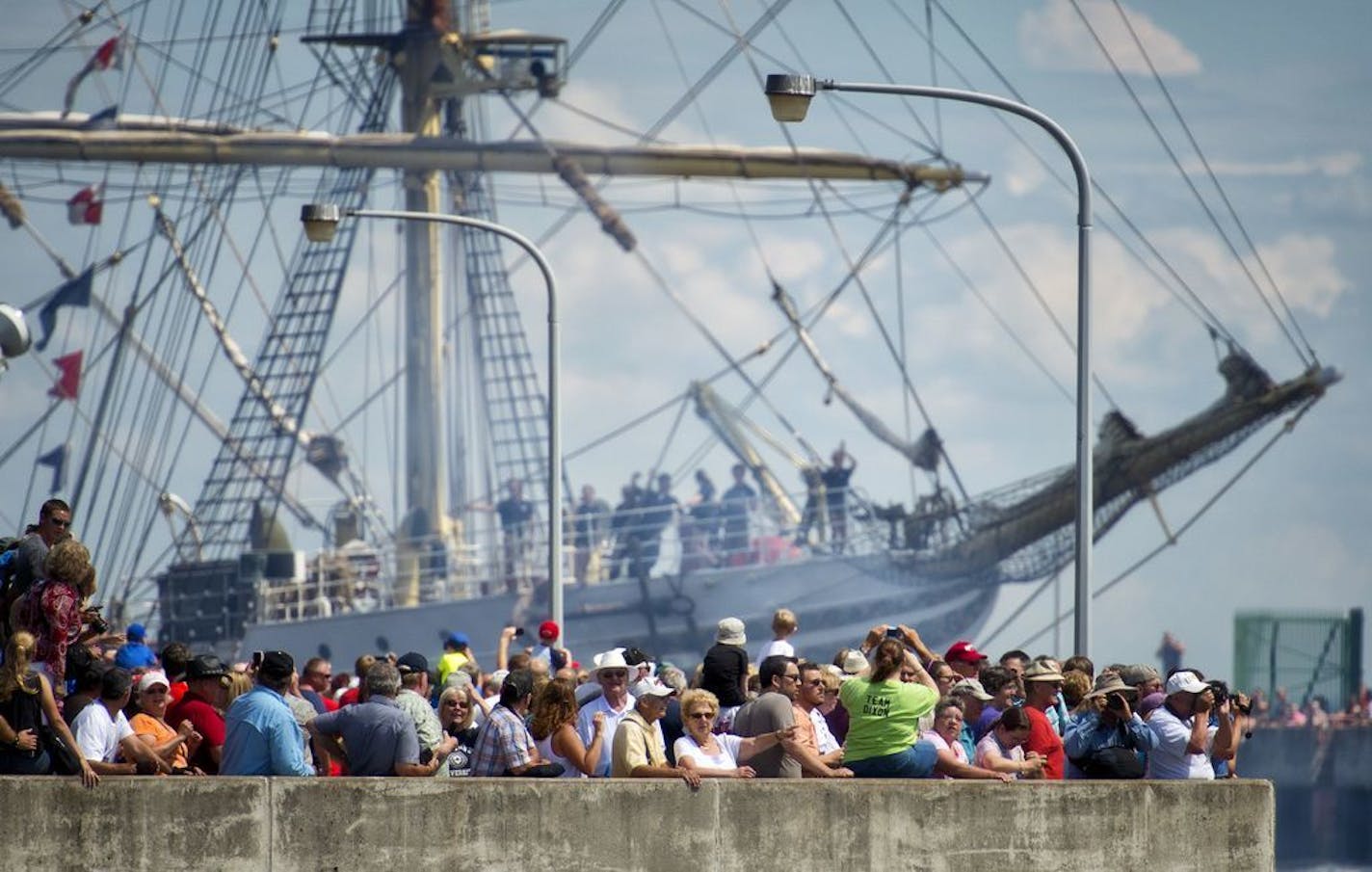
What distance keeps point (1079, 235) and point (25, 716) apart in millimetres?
9340

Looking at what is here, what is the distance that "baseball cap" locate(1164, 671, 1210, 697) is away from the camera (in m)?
13.4

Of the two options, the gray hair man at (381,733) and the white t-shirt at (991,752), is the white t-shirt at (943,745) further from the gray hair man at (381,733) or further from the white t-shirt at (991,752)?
the gray hair man at (381,733)

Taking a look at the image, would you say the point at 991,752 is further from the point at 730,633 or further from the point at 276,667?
the point at 276,667

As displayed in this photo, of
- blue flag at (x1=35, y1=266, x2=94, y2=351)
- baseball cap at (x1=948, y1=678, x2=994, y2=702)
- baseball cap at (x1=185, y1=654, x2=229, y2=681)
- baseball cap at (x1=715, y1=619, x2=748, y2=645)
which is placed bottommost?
baseball cap at (x1=948, y1=678, x2=994, y2=702)

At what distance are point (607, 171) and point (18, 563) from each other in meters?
43.0

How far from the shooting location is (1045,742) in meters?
13.8

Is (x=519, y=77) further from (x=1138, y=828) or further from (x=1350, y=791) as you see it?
(x=1138, y=828)

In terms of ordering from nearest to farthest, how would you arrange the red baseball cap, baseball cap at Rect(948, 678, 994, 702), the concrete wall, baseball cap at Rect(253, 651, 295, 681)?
the concrete wall, baseball cap at Rect(253, 651, 295, 681), baseball cap at Rect(948, 678, 994, 702), the red baseball cap

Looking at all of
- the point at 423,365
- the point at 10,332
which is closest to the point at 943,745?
the point at 10,332

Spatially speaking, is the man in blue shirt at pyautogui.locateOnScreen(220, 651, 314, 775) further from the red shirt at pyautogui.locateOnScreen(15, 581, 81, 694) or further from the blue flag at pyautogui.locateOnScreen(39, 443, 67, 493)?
the blue flag at pyautogui.locateOnScreen(39, 443, 67, 493)

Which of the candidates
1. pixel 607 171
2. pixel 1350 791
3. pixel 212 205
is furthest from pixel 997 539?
pixel 212 205

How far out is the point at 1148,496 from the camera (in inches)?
1783

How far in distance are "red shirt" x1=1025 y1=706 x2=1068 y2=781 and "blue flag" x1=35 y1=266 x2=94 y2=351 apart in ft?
142

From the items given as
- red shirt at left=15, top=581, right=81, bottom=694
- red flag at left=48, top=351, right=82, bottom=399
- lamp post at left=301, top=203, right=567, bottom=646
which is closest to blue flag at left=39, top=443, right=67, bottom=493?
red flag at left=48, top=351, right=82, bottom=399
